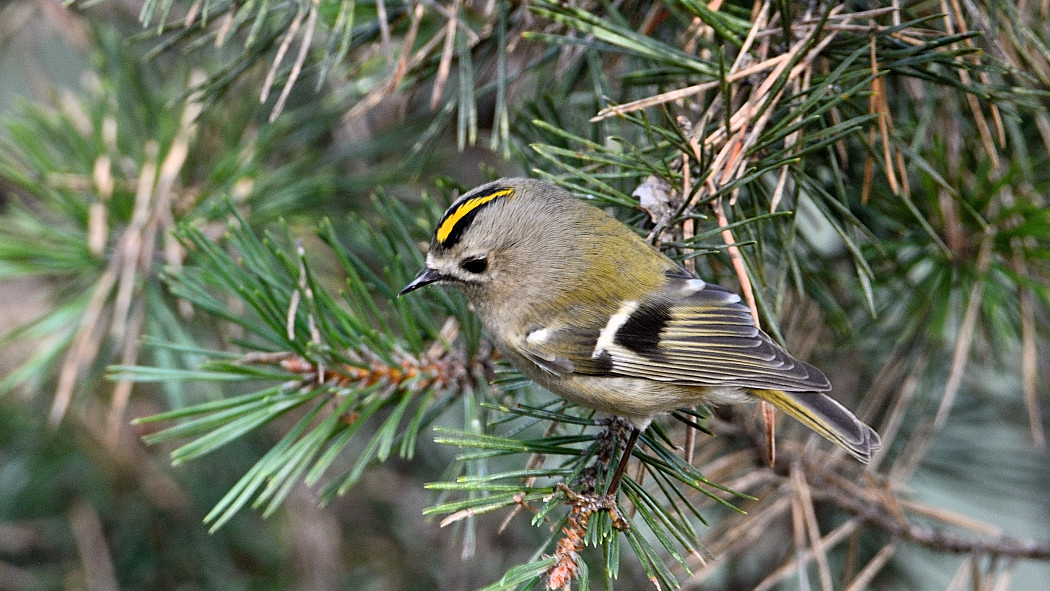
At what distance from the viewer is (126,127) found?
4.42 feet

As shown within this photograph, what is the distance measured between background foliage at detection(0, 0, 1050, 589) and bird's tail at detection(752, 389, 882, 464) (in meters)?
0.09

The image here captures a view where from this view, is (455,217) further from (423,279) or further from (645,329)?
(645,329)

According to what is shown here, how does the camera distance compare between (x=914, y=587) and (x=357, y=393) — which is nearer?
(x=357, y=393)

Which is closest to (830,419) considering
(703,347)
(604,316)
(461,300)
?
(703,347)

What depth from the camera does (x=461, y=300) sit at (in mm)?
1070

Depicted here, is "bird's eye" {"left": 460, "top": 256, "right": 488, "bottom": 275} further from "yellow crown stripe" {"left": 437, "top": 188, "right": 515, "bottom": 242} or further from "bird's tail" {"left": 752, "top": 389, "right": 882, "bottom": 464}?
"bird's tail" {"left": 752, "top": 389, "right": 882, "bottom": 464}

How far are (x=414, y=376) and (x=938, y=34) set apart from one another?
70cm

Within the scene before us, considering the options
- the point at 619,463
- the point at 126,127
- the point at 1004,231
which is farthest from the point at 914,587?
the point at 126,127

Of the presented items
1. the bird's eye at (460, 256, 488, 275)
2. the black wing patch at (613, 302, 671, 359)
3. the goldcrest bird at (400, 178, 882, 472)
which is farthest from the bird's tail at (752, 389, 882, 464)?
the bird's eye at (460, 256, 488, 275)

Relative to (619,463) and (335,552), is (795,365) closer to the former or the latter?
(619,463)

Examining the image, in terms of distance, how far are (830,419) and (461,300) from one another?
469 mm

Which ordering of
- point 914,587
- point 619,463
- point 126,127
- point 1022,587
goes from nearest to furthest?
point 619,463 → point 126,127 → point 914,587 → point 1022,587

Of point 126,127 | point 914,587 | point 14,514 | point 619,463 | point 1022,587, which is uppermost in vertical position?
point 126,127

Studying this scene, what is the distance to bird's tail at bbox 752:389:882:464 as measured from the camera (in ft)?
3.14
